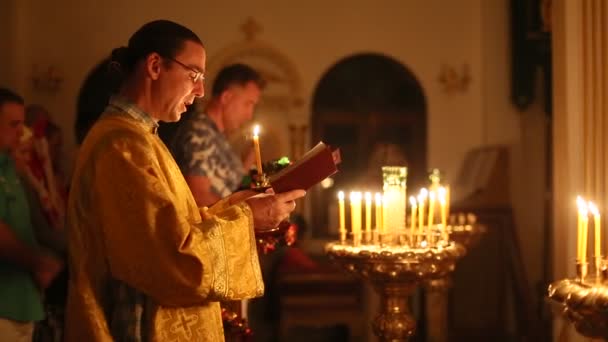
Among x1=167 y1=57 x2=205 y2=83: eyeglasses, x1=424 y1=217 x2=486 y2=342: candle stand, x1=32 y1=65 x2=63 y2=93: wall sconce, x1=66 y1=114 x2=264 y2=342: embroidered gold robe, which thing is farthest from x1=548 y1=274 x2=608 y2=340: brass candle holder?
x1=32 y1=65 x2=63 y2=93: wall sconce

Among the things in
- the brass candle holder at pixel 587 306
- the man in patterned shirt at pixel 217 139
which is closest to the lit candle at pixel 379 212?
the man in patterned shirt at pixel 217 139

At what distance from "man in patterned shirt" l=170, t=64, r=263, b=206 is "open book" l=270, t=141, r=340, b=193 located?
37.9 inches

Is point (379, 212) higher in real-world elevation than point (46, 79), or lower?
lower

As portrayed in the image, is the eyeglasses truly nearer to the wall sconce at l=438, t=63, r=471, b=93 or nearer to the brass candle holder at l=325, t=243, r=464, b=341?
the brass candle holder at l=325, t=243, r=464, b=341

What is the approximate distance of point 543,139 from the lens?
7.50 m

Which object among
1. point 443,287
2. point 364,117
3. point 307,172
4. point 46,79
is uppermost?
point 46,79

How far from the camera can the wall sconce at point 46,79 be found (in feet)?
24.2

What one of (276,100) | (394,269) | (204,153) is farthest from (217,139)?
(276,100)

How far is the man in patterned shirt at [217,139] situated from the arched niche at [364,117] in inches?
178

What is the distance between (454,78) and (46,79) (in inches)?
164

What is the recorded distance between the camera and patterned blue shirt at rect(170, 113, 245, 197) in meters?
3.01

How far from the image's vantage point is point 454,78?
25.7ft

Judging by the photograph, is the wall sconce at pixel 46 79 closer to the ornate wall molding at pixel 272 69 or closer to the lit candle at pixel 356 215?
the ornate wall molding at pixel 272 69

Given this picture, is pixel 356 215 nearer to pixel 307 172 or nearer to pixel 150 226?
pixel 307 172
